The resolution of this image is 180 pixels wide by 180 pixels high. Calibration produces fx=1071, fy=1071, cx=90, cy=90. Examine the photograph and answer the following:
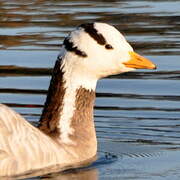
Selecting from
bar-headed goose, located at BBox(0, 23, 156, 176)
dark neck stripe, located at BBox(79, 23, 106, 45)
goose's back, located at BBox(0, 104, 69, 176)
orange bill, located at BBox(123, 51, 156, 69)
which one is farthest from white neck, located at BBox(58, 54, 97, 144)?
goose's back, located at BBox(0, 104, 69, 176)

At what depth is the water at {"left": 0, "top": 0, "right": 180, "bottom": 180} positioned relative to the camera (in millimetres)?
13570

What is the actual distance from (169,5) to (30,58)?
243 inches

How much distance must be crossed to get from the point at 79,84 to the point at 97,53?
0.46 meters

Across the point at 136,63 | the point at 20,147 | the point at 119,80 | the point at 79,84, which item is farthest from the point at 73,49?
the point at 119,80

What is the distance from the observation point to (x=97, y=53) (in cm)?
1330

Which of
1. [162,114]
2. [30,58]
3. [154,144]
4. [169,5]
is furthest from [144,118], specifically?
[169,5]

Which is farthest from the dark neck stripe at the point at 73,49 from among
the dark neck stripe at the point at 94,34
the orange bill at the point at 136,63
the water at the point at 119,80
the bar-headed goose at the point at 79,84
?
the water at the point at 119,80

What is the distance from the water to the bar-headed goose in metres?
0.31

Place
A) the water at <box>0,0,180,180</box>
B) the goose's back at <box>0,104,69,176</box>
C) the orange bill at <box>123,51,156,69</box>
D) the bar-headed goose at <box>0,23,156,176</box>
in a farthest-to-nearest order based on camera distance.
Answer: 1. the water at <box>0,0,180,180</box>
2. the orange bill at <box>123,51,156,69</box>
3. the bar-headed goose at <box>0,23,156,176</box>
4. the goose's back at <box>0,104,69,176</box>

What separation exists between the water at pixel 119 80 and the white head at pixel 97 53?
3.88 feet

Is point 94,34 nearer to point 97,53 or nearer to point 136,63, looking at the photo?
point 97,53

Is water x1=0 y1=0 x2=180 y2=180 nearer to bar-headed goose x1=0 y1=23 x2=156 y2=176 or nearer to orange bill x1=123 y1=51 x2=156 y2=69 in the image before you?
bar-headed goose x1=0 y1=23 x2=156 y2=176

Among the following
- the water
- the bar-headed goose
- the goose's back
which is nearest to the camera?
the goose's back

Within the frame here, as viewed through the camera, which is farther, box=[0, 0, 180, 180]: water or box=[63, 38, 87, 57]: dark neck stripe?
box=[0, 0, 180, 180]: water
